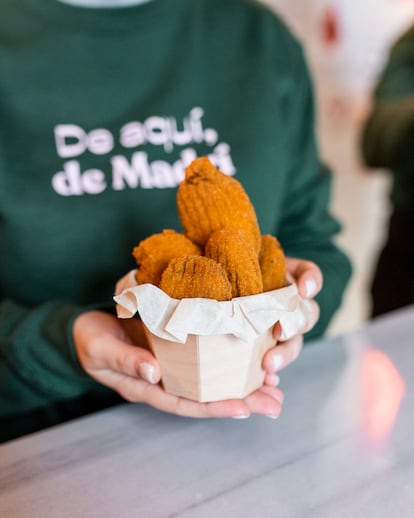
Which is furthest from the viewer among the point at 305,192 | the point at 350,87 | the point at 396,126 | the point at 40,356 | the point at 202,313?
the point at 350,87

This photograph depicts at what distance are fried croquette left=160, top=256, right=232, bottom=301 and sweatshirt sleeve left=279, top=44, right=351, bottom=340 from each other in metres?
0.28

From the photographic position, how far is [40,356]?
48cm

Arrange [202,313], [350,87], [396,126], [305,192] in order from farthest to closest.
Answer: [350,87], [396,126], [305,192], [202,313]

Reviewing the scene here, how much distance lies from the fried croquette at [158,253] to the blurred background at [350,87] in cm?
107

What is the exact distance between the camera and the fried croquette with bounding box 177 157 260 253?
15.2 inches

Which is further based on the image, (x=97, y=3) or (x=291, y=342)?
(x=97, y=3)

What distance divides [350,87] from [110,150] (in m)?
1.18

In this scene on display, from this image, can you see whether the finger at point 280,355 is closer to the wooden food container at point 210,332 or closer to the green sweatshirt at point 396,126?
the wooden food container at point 210,332

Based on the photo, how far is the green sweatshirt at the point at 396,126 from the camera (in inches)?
38.4

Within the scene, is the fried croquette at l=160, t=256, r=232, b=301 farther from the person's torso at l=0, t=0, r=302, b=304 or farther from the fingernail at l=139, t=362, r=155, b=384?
the person's torso at l=0, t=0, r=302, b=304

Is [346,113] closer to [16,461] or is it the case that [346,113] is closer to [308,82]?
[308,82]

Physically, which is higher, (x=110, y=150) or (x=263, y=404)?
(x=110, y=150)

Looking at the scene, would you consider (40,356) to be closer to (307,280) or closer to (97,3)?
(307,280)

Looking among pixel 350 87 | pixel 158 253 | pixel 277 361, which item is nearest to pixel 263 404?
pixel 277 361
